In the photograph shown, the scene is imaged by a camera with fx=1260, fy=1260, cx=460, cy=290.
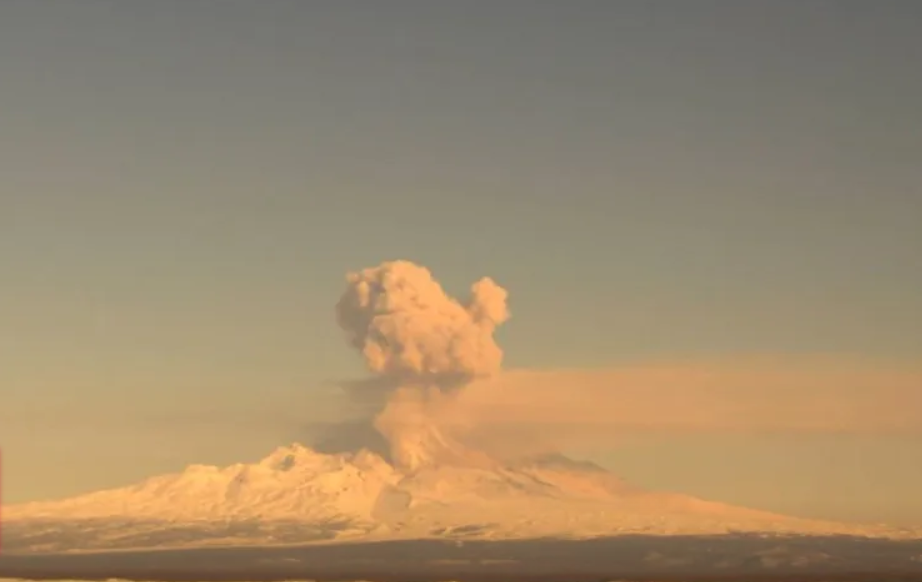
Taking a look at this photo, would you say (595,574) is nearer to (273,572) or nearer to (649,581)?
(649,581)

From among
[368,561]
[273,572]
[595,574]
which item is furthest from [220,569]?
[595,574]

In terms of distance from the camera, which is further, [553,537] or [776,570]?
[553,537]

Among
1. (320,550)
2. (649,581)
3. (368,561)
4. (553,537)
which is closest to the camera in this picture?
(649,581)

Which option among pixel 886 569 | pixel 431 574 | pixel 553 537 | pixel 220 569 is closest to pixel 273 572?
pixel 220 569

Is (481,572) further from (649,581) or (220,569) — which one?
(220,569)

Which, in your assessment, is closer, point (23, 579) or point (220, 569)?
point (23, 579)

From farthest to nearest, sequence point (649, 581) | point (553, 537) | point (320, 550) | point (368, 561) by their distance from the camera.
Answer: point (553, 537) < point (320, 550) < point (368, 561) < point (649, 581)

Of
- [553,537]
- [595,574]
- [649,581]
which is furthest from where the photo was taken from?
[553,537]

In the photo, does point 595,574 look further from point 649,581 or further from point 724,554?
point 724,554

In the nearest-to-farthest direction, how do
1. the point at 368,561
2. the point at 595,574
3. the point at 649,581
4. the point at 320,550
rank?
the point at 649,581 < the point at 595,574 < the point at 368,561 < the point at 320,550
